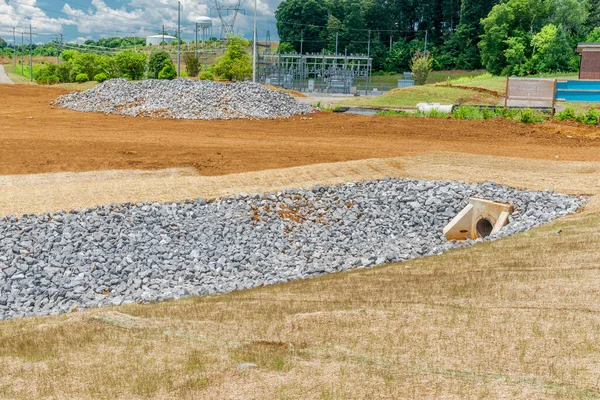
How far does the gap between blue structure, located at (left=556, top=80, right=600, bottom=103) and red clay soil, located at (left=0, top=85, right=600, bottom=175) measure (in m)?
3.79

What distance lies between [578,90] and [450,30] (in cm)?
7325

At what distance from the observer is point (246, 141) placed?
19.4 meters

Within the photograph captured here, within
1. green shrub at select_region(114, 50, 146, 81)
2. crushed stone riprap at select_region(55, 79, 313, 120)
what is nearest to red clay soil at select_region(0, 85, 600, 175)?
crushed stone riprap at select_region(55, 79, 313, 120)

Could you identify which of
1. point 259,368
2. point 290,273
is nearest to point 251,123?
point 290,273

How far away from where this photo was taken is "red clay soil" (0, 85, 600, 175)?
51.9ft

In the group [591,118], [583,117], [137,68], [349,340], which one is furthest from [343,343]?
[137,68]

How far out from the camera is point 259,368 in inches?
209

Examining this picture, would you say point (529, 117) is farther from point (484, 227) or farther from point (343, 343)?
point (343, 343)

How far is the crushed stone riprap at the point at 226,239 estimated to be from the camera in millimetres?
9406

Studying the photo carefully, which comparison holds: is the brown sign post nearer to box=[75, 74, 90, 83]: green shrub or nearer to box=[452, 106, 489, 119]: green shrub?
box=[452, 106, 489, 119]: green shrub

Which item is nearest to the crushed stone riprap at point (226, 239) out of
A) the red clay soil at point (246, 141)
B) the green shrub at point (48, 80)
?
the red clay soil at point (246, 141)

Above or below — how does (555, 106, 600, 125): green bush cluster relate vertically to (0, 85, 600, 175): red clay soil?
above

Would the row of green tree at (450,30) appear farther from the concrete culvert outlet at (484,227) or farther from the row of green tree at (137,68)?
the concrete culvert outlet at (484,227)

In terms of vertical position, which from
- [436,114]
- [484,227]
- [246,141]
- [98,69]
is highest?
[98,69]
